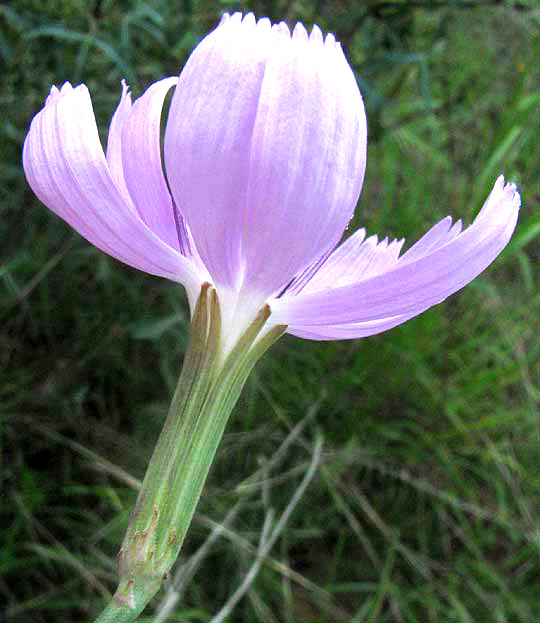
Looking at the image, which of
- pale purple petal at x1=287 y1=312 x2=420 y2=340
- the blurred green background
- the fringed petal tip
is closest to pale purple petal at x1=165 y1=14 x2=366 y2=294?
the fringed petal tip

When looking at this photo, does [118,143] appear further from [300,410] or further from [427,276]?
[300,410]

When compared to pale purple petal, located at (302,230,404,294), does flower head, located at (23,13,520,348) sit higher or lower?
higher

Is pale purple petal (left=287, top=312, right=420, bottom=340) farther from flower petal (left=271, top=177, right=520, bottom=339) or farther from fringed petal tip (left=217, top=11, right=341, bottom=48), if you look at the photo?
fringed petal tip (left=217, top=11, right=341, bottom=48)

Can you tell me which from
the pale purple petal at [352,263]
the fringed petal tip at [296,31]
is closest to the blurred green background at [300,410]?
the pale purple petal at [352,263]

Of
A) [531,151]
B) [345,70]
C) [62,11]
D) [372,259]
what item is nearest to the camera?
[345,70]

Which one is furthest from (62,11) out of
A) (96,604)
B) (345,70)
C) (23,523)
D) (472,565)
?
(472,565)

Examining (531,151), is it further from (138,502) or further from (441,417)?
(138,502)
